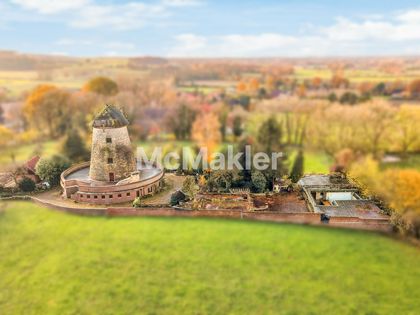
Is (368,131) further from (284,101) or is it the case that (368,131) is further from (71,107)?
(71,107)

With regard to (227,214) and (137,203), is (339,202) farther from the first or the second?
(137,203)

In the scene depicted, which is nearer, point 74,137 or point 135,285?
point 135,285

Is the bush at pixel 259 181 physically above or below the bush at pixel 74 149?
below

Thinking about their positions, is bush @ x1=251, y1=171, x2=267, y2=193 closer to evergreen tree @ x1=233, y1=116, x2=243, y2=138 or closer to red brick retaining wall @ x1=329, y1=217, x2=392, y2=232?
red brick retaining wall @ x1=329, y1=217, x2=392, y2=232

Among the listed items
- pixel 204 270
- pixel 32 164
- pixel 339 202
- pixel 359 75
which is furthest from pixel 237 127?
pixel 204 270

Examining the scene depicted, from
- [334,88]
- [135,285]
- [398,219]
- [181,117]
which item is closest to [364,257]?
[398,219]

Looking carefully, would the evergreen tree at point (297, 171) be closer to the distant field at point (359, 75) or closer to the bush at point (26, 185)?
the bush at point (26, 185)

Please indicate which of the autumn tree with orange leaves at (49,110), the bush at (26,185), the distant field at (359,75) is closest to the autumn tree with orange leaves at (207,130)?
the autumn tree with orange leaves at (49,110)

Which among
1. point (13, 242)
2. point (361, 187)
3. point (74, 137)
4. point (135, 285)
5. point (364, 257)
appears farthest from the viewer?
point (74, 137)
